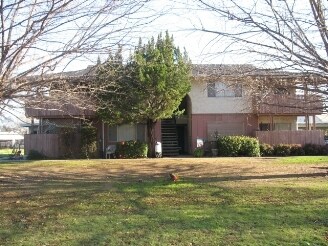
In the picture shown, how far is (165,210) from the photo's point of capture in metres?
9.48

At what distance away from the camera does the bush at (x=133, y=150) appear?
1046 inches

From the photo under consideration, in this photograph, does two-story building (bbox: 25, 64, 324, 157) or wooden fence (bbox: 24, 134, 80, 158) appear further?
→ two-story building (bbox: 25, 64, 324, 157)

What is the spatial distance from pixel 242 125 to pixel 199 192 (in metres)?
19.4

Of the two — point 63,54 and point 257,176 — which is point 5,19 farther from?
point 257,176

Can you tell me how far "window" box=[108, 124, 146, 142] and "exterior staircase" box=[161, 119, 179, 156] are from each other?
4.73ft

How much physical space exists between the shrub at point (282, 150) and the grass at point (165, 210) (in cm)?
1301

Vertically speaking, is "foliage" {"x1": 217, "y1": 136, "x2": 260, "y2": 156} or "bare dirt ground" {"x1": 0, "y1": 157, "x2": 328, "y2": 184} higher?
"foliage" {"x1": 217, "y1": 136, "x2": 260, "y2": 156}

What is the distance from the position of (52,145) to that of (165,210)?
19509 millimetres

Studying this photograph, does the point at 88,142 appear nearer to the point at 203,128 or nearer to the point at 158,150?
the point at 158,150

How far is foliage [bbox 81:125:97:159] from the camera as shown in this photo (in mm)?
26936

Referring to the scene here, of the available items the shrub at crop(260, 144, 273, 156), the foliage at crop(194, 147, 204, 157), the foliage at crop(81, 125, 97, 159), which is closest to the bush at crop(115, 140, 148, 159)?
the foliage at crop(81, 125, 97, 159)

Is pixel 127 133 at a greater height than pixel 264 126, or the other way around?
pixel 264 126

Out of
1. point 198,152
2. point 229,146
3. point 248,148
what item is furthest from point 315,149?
point 198,152

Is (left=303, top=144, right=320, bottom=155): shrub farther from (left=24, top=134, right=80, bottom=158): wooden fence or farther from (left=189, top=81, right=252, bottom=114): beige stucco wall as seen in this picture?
(left=24, top=134, right=80, bottom=158): wooden fence
